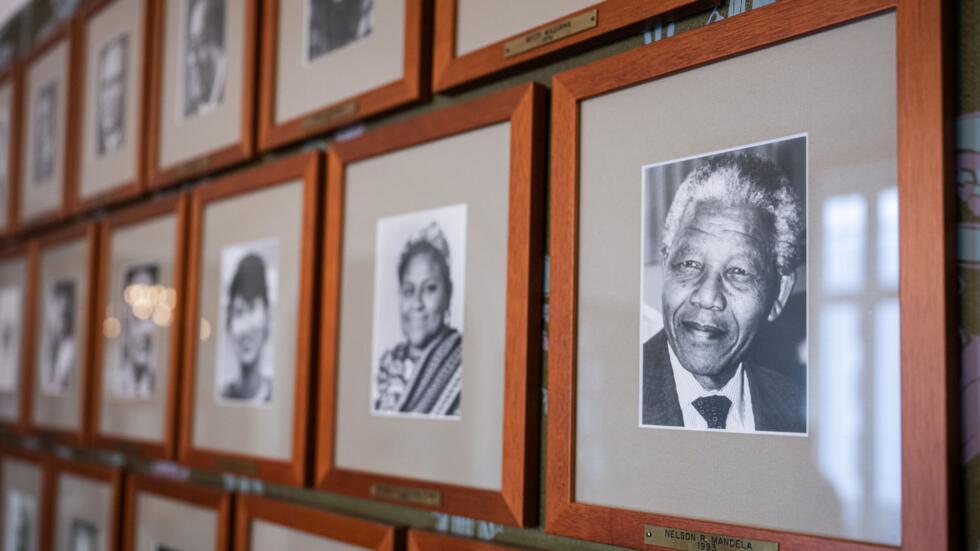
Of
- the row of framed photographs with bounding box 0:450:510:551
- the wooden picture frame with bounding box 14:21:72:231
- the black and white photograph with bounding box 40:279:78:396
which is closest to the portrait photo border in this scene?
the row of framed photographs with bounding box 0:450:510:551

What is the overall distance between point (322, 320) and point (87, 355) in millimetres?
693

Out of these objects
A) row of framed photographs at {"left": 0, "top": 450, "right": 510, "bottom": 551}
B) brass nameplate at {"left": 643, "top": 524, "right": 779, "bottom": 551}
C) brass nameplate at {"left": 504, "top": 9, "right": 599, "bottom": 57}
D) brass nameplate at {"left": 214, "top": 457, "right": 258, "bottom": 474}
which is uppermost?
brass nameplate at {"left": 504, "top": 9, "right": 599, "bottom": 57}

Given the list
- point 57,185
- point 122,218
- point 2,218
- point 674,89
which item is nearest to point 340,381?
point 674,89

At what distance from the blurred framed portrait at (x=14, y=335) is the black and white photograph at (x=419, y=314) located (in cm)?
109

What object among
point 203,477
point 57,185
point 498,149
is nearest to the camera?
point 498,149

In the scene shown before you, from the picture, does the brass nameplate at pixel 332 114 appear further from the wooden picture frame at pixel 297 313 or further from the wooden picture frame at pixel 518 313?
the wooden picture frame at pixel 518 313

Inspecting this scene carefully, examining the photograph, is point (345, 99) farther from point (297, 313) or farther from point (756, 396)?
point (756, 396)

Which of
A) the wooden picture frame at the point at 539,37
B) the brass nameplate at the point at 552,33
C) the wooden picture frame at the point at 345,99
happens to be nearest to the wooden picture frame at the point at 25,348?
the wooden picture frame at the point at 345,99

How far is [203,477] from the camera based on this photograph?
1268 mm

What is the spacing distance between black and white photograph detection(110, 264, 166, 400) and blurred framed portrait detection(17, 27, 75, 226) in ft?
1.06

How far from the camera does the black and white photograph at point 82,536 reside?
1489 millimetres

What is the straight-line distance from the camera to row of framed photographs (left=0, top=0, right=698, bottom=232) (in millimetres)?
884

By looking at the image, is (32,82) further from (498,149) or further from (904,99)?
(904,99)

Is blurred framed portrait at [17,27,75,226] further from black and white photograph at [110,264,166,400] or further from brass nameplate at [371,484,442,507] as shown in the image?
brass nameplate at [371,484,442,507]
